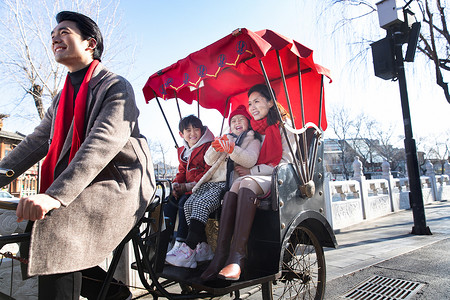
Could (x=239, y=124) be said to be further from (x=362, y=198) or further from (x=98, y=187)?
(x=362, y=198)

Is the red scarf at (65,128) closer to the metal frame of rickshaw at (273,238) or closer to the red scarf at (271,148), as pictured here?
the metal frame of rickshaw at (273,238)

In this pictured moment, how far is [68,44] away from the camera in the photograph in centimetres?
162

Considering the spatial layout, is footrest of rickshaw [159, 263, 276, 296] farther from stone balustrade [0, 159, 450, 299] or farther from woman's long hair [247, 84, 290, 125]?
woman's long hair [247, 84, 290, 125]

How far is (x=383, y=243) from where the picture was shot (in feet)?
20.7

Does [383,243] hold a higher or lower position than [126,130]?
lower

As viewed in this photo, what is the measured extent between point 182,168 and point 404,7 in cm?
667

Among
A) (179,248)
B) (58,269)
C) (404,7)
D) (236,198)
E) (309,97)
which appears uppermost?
(404,7)

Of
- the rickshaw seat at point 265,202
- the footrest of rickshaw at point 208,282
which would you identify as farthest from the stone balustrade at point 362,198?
the footrest of rickshaw at point 208,282

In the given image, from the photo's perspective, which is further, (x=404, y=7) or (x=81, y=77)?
(x=404, y=7)

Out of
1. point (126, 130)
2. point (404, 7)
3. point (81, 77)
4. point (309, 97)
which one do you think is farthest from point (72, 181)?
point (404, 7)

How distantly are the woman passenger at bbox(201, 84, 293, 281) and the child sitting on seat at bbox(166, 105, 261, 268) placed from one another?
0.13 meters

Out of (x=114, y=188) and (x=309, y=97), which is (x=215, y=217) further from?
(x=309, y=97)

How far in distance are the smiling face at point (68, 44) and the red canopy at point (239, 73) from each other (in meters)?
1.23

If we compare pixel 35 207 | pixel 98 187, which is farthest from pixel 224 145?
pixel 35 207
